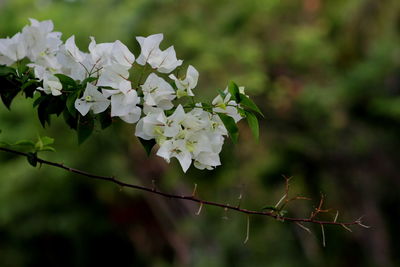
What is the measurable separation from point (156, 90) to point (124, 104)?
63 millimetres

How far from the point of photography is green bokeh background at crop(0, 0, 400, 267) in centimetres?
498

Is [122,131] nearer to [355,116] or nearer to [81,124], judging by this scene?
[355,116]

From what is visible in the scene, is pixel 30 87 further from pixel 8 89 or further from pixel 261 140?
pixel 261 140

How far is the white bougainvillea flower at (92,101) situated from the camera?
3.32ft

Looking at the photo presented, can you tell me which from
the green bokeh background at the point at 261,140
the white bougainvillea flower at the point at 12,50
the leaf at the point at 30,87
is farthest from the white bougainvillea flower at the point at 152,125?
the green bokeh background at the point at 261,140

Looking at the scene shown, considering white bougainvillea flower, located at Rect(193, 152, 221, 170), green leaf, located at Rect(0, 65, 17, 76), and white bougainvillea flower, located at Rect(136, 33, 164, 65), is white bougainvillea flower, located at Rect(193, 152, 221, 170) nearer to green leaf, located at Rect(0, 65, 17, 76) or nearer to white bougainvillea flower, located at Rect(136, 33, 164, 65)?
white bougainvillea flower, located at Rect(136, 33, 164, 65)

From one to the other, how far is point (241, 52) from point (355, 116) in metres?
1.14

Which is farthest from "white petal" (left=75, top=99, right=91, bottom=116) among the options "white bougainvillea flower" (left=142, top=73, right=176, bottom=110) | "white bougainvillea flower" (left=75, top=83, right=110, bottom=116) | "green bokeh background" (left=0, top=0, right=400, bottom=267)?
"green bokeh background" (left=0, top=0, right=400, bottom=267)

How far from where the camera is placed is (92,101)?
103 centimetres

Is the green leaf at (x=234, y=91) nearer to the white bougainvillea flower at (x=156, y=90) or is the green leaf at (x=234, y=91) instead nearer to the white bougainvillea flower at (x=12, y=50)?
the white bougainvillea flower at (x=156, y=90)

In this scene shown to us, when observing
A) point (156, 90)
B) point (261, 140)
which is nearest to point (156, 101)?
point (156, 90)

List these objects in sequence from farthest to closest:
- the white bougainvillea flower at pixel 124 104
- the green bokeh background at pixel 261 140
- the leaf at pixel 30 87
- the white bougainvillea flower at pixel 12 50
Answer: the green bokeh background at pixel 261 140, the white bougainvillea flower at pixel 12 50, the leaf at pixel 30 87, the white bougainvillea flower at pixel 124 104

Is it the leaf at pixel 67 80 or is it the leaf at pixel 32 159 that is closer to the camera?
the leaf at pixel 67 80

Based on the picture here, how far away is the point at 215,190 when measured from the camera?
691 cm
